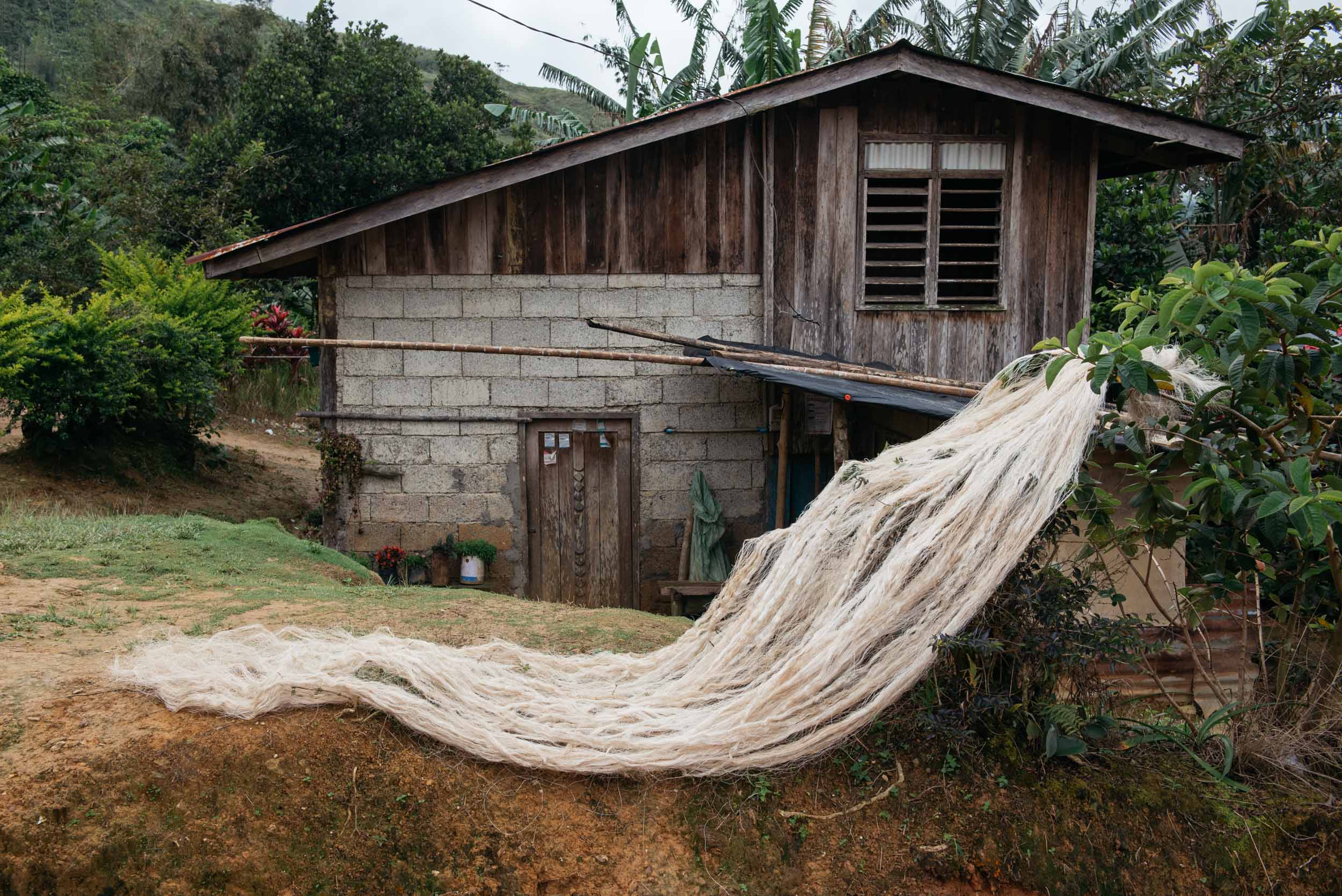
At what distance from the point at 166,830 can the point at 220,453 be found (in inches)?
459

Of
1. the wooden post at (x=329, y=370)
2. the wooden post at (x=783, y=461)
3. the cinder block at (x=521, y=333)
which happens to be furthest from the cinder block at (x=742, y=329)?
the wooden post at (x=329, y=370)

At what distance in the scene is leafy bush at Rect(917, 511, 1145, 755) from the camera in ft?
14.7

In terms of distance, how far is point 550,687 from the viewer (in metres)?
5.15

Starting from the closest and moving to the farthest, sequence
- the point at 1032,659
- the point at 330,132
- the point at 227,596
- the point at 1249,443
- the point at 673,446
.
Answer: the point at 1249,443, the point at 1032,659, the point at 227,596, the point at 673,446, the point at 330,132

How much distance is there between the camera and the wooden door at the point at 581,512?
10188 mm

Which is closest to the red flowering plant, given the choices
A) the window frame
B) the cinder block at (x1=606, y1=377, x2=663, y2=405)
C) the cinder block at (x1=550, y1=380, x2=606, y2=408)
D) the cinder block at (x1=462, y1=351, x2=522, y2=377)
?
the cinder block at (x1=462, y1=351, x2=522, y2=377)

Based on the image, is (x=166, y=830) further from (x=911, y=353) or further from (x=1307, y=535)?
(x=911, y=353)

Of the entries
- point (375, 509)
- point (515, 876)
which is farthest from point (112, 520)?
point (515, 876)

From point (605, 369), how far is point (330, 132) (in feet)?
51.9

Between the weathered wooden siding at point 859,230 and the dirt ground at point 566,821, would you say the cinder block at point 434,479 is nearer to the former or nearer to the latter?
the weathered wooden siding at point 859,230

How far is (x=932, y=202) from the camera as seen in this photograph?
403 inches

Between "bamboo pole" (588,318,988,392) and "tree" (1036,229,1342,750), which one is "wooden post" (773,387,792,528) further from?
"tree" (1036,229,1342,750)

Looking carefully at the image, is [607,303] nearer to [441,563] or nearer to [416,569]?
[441,563]

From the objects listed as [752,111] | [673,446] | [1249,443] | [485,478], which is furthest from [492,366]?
[1249,443]
